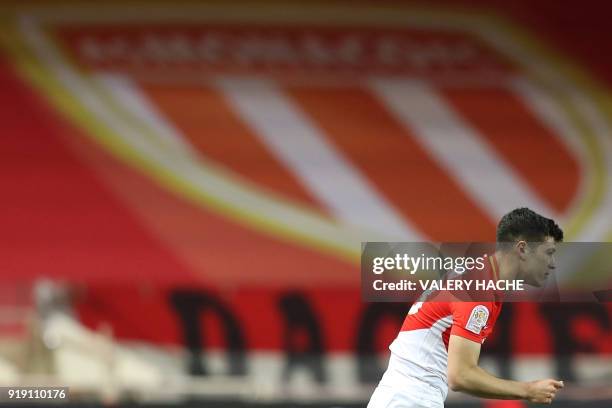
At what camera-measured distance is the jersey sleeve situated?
8.85 feet

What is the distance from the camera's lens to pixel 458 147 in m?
5.71

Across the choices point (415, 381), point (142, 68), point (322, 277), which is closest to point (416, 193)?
point (322, 277)

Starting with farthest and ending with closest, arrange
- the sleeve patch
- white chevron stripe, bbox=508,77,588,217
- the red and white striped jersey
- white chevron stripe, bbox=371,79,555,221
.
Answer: white chevron stripe, bbox=508,77,588,217, white chevron stripe, bbox=371,79,555,221, the red and white striped jersey, the sleeve patch

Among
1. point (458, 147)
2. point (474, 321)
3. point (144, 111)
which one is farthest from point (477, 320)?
point (144, 111)

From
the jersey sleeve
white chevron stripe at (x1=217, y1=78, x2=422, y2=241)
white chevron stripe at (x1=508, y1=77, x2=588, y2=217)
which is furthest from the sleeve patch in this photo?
white chevron stripe at (x1=508, y1=77, x2=588, y2=217)

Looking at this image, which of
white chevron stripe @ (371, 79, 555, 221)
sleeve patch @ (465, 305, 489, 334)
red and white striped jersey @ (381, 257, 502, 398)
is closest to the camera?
sleeve patch @ (465, 305, 489, 334)

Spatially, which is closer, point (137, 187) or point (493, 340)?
point (493, 340)

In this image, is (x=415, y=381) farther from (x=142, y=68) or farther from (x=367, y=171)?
(x=142, y=68)

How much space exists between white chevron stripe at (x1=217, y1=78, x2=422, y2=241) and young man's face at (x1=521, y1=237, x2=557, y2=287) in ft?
9.04

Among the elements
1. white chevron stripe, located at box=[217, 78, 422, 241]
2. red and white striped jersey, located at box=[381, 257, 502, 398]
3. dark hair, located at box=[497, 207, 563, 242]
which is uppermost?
white chevron stripe, located at box=[217, 78, 422, 241]

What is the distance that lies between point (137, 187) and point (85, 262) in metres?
0.51

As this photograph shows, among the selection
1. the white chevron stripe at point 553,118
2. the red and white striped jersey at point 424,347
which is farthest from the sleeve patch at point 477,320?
the white chevron stripe at point 553,118

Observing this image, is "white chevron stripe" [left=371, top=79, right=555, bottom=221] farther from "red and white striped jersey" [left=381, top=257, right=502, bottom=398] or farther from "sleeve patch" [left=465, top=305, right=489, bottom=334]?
"sleeve patch" [left=465, top=305, right=489, bottom=334]

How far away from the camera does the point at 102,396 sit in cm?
525
